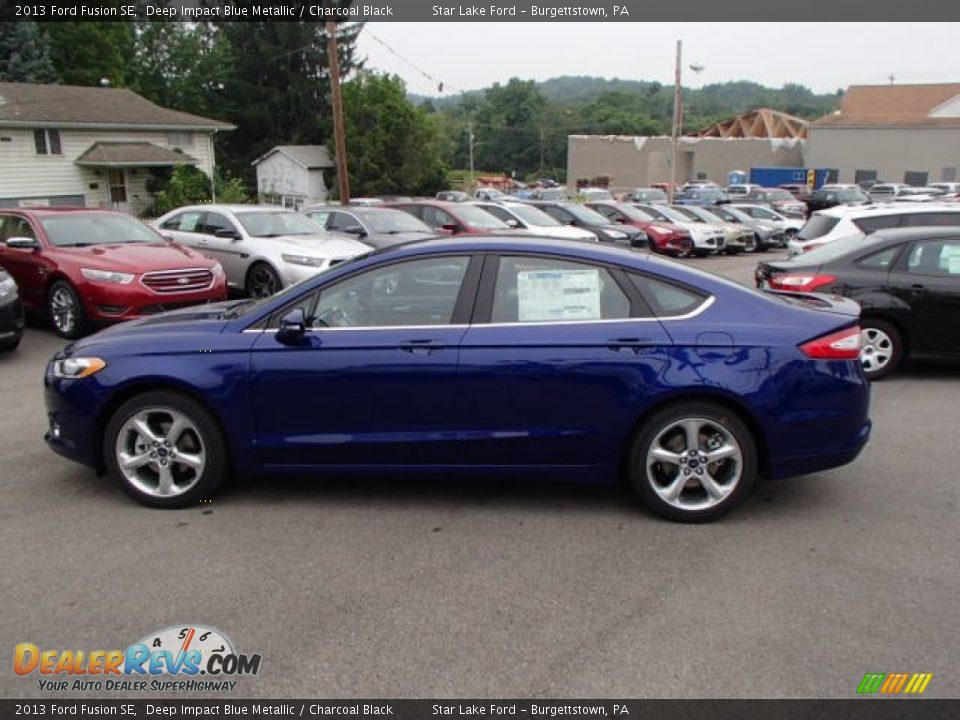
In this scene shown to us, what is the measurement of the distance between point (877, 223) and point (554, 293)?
30.9 ft

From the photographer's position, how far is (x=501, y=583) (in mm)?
3906

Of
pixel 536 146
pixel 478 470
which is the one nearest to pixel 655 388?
pixel 478 470

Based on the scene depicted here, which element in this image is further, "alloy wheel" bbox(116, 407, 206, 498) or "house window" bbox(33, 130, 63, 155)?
"house window" bbox(33, 130, 63, 155)

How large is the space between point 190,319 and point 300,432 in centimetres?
108

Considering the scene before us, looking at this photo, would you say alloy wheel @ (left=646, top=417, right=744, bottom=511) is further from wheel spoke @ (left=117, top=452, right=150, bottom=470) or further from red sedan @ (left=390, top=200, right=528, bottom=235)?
red sedan @ (left=390, top=200, right=528, bottom=235)

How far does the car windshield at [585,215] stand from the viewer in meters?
20.7

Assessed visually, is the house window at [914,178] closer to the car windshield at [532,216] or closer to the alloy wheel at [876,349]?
the car windshield at [532,216]

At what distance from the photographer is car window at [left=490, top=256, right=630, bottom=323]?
15.1 ft

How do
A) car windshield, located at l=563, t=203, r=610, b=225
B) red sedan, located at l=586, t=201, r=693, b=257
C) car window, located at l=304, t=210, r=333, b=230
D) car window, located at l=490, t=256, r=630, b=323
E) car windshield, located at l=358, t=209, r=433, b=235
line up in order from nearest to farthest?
car window, located at l=490, t=256, r=630, b=323 < car windshield, located at l=358, t=209, r=433, b=235 < car window, located at l=304, t=210, r=333, b=230 < car windshield, located at l=563, t=203, r=610, b=225 < red sedan, located at l=586, t=201, r=693, b=257

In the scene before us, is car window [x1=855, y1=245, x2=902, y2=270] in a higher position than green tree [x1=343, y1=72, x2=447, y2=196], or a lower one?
lower

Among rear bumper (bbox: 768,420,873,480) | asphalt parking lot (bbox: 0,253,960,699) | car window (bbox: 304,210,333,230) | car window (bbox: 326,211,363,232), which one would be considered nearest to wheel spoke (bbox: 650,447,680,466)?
asphalt parking lot (bbox: 0,253,960,699)

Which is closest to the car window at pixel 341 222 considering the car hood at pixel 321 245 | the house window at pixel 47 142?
the car hood at pixel 321 245

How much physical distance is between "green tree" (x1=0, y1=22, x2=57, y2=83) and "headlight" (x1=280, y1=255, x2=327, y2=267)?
1633 inches
